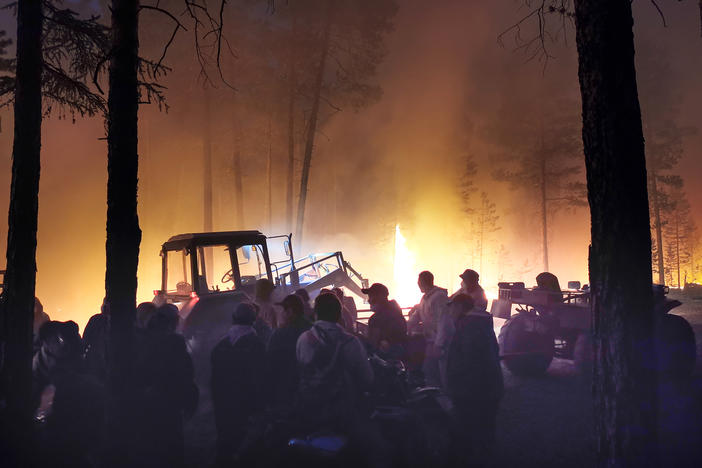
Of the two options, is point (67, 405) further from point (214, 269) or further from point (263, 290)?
point (214, 269)

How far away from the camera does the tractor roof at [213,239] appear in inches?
451

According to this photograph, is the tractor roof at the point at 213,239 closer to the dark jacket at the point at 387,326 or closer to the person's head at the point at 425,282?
the person's head at the point at 425,282

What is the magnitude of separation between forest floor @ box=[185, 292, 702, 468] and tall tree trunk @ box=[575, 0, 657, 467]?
2404mm

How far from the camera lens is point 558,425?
7.61m

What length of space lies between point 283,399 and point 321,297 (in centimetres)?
143

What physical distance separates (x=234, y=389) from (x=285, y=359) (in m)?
0.68

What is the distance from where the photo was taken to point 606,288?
4.20 metres

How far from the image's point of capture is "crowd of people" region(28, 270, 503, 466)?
5.36m

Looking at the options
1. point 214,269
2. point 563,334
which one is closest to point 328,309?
point 563,334

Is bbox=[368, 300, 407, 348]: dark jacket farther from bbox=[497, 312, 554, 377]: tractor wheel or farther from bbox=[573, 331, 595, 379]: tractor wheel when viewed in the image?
bbox=[573, 331, 595, 379]: tractor wheel

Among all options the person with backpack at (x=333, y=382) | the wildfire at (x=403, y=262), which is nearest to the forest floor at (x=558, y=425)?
the person with backpack at (x=333, y=382)

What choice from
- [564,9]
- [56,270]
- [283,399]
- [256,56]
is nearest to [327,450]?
[283,399]

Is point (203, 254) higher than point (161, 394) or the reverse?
higher

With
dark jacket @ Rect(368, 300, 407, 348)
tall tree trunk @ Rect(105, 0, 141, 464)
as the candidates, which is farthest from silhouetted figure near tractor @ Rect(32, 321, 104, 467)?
dark jacket @ Rect(368, 300, 407, 348)
